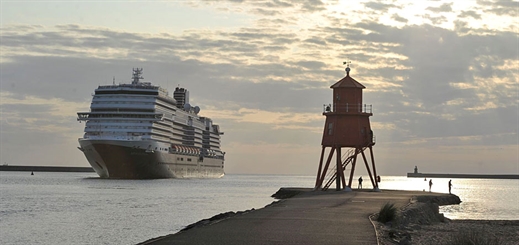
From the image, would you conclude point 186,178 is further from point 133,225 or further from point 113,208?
point 133,225

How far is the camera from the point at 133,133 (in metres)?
93.9

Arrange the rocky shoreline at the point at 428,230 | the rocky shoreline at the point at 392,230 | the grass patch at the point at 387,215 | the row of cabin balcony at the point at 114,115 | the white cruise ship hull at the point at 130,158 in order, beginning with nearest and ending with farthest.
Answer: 1. the rocky shoreline at the point at 392,230
2. the rocky shoreline at the point at 428,230
3. the grass patch at the point at 387,215
4. the white cruise ship hull at the point at 130,158
5. the row of cabin balcony at the point at 114,115

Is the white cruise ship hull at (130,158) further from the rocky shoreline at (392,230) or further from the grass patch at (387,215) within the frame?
the grass patch at (387,215)

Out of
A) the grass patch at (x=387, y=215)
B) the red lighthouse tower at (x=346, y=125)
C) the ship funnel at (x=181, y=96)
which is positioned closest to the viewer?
the grass patch at (x=387, y=215)

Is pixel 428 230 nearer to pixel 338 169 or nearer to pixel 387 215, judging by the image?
pixel 387 215

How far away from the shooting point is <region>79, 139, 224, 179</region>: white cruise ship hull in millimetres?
90438

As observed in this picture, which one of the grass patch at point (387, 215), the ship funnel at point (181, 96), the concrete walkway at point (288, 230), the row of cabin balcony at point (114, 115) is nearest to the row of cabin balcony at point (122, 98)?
the row of cabin balcony at point (114, 115)

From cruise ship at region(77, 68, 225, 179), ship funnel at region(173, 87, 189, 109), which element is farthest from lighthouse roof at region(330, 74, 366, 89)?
ship funnel at region(173, 87, 189, 109)

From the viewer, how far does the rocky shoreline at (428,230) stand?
717 inches

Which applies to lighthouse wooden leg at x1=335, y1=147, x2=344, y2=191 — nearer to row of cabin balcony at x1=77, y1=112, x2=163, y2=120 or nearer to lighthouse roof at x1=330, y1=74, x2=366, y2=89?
lighthouse roof at x1=330, y1=74, x2=366, y2=89

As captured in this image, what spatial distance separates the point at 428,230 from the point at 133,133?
7386 centimetres

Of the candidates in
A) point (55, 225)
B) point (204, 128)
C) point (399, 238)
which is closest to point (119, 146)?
point (204, 128)

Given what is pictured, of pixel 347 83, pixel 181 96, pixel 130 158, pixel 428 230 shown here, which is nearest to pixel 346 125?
pixel 347 83

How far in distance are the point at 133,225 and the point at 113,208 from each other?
36.7 ft
